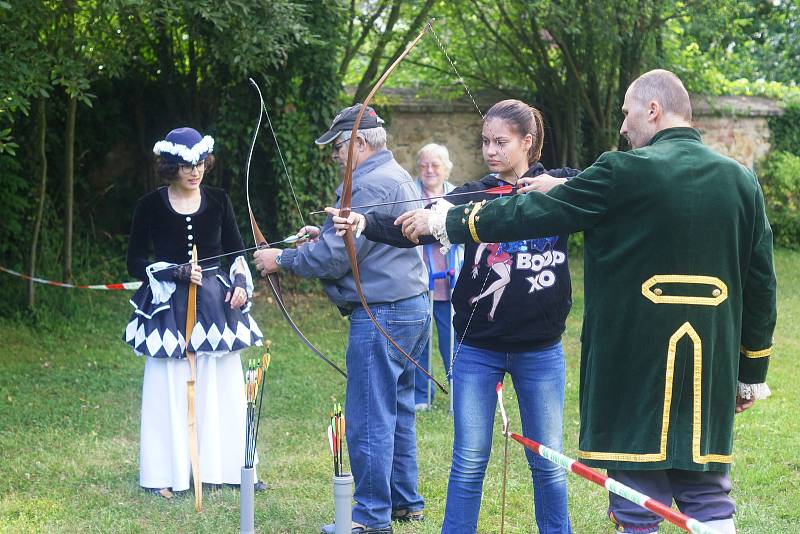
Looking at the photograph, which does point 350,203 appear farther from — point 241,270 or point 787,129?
point 787,129

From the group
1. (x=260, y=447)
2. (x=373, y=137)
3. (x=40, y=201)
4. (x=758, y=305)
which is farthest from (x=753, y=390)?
(x=40, y=201)

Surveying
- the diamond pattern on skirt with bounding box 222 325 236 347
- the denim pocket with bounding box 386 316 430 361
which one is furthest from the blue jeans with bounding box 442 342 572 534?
the diamond pattern on skirt with bounding box 222 325 236 347

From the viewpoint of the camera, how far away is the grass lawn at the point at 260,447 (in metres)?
4.21

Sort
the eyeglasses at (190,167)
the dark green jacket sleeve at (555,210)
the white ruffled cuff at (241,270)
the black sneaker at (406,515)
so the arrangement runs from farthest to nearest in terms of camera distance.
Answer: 1. the white ruffled cuff at (241,270)
2. the eyeglasses at (190,167)
3. the black sneaker at (406,515)
4. the dark green jacket sleeve at (555,210)

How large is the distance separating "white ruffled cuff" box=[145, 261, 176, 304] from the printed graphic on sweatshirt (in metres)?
1.63

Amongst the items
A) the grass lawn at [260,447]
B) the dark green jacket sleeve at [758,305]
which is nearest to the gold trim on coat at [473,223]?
the dark green jacket sleeve at [758,305]

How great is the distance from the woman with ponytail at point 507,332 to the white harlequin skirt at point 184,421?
60.8 inches

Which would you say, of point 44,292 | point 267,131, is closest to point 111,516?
point 44,292

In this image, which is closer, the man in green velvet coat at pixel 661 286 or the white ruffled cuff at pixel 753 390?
the man in green velvet coat at pixel 661 286

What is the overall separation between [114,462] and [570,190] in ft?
10.8

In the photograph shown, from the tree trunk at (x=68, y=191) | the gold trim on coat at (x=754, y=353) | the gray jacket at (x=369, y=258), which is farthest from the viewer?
the tree trunk at (x=68, y=191)

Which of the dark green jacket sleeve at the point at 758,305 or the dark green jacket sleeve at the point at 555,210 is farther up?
the dark green jacket sleeve at the point at 555,210

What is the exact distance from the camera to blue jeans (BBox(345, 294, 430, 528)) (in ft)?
12.5

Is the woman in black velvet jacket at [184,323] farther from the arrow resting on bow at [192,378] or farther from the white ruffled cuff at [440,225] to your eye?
the white ruffled cuff at [440,225]
